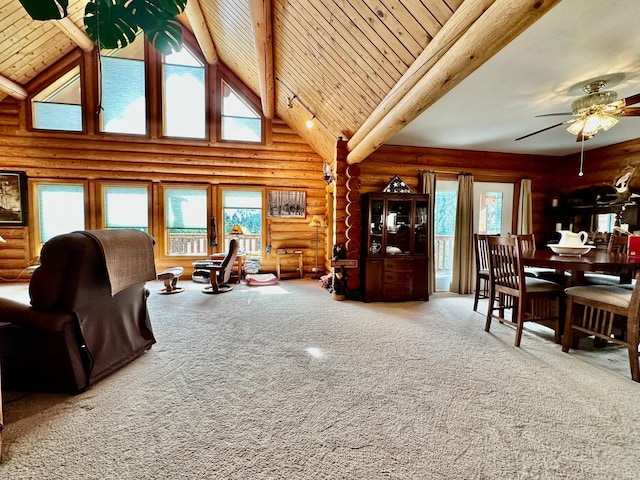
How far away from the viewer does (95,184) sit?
5551 millimetres

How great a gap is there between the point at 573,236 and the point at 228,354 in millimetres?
3450

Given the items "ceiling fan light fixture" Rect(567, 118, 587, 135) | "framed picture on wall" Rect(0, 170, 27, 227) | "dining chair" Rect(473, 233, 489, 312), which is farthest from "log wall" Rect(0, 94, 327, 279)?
"ceiling fan light fixture" Rect(567, 118, 587, 135)

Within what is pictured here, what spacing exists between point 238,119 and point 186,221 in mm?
2446

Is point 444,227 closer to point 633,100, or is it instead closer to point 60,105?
point 633,100

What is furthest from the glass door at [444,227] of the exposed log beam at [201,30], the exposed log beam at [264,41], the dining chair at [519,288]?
the exposed log beam at [201,30]

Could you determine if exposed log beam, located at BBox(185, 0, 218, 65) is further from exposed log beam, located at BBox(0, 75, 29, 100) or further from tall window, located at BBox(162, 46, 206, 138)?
exposed log beam, located at BBox(0, 75, 29, 100)

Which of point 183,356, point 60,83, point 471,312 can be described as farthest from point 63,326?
point 60,83

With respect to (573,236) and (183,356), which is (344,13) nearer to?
(573,236)

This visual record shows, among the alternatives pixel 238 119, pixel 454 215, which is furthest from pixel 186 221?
pixel 454 215

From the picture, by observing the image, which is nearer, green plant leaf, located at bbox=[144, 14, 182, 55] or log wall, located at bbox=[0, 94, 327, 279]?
green plant leaf, located at bbox=[144, 14, 182, 55]

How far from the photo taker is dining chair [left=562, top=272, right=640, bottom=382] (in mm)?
2080

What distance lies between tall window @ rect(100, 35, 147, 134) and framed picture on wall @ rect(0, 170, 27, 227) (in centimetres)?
175

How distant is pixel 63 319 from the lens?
1.75 meters

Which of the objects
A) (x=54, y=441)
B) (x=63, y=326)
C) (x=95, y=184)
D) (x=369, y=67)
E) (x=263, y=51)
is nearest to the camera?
(x=54, y=441)
